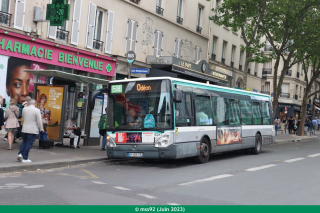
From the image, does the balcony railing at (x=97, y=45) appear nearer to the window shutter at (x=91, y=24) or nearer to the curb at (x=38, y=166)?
the window shutter at (x=91, y=24)

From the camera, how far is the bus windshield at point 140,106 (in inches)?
453

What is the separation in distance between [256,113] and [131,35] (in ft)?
34.7

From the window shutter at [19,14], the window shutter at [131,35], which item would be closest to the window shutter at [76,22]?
the window shutter at [19,14]

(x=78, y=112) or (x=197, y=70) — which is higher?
(x=197, y=70)

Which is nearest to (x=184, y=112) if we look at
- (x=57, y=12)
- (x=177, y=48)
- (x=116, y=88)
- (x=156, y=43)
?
(x=116, y=88)

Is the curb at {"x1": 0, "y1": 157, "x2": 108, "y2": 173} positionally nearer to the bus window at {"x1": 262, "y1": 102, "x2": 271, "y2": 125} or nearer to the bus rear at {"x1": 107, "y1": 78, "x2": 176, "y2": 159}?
the bus rear at {"x1": 107, "y1": 78, "x2": 176, "y2": 159}

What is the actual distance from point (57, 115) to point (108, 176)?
16.0ft

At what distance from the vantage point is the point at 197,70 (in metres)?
29.1

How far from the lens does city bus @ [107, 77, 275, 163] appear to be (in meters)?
11.5

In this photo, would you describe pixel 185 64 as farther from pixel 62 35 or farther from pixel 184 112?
pixel 184 112
